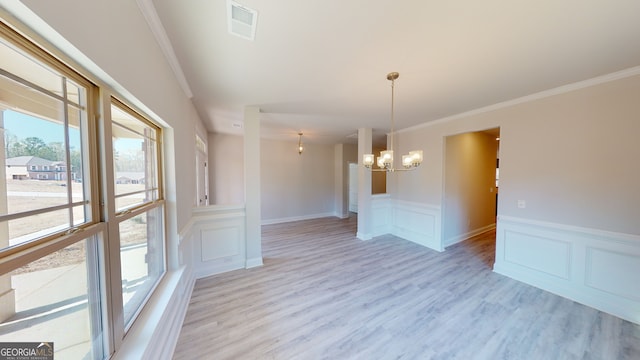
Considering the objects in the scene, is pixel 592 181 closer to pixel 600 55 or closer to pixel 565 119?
pixel 565 119

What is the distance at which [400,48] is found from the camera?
5.53 feet

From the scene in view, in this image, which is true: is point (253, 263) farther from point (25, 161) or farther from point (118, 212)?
point (25, 161)

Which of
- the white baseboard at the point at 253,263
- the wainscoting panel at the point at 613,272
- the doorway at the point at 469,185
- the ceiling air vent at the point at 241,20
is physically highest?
the ceiling air vent at the point at 241,20

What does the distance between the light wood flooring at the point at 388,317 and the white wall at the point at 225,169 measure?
9.47 feet

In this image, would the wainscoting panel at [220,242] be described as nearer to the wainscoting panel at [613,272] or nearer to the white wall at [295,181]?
the white wall at [295,181]

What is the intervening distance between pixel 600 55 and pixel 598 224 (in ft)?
5.87

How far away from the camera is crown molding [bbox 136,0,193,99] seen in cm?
123

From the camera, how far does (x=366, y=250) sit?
12.5 feet

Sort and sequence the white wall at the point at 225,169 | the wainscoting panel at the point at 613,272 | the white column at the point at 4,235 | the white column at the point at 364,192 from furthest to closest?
the white wall at the point at 225,169, the white column at the point at 364,192, the wainscoting panel at the point at 613,272, the white column at the point at 4,235

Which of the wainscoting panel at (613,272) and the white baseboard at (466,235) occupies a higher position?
the wainscoting panel at (613,272)

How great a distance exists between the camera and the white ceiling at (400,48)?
1.31m

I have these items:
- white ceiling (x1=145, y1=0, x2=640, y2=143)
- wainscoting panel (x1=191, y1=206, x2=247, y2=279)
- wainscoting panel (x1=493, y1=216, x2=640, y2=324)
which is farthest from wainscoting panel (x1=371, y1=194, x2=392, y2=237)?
wainscoting panel (x1=191, y1=206, x2=247, y2=279)

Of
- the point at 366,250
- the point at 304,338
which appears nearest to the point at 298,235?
the point at 366,250

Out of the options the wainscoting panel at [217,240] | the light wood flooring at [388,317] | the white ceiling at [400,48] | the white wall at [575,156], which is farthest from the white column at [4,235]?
the white wall at [575,156]
